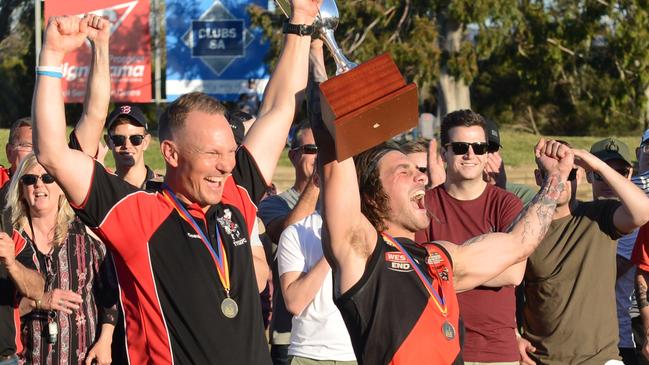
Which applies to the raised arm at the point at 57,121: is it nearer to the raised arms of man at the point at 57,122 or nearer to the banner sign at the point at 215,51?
the raised arms of man at the point at 57,122

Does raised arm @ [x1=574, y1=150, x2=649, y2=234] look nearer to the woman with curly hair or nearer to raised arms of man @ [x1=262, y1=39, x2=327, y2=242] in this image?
raised arms of man @ [x1=262, y1=39, x2=327, y2=242]

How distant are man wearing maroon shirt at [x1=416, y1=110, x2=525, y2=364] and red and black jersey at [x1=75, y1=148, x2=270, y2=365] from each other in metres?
1.80

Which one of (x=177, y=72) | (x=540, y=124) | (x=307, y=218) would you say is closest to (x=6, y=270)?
(x=307, y=218)

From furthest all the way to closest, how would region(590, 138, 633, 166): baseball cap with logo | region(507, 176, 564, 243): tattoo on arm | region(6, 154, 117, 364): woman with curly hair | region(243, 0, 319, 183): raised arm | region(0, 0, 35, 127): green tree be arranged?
region(0, 0, 35, 127): green tree, region(590, 138, 633, 166): baseball cap with logo, region(6, 154, 117, 364): woman with curly hair, region(507, 176, 564, 243): tattoo on arm, region(243, 0, 319, 183): raised arm

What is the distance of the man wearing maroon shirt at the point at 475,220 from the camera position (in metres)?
6.00

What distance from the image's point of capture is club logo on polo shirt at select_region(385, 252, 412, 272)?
4.19 m

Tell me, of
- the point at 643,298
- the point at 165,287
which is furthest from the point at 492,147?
the point at 165,287

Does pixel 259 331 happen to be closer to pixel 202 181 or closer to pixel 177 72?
pixel 202 181

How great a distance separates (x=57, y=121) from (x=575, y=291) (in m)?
3.60

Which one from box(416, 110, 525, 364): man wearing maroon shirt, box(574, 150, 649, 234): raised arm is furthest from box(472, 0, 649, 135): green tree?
box(574, 150, 649, 234): raised arm

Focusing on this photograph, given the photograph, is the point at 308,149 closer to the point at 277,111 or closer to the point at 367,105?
the point at 277,111

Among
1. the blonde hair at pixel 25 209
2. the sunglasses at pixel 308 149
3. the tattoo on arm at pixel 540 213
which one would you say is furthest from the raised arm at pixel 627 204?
the blonde hair at pixel 25 209

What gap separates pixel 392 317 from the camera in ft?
13.6

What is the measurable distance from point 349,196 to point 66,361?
275cm
